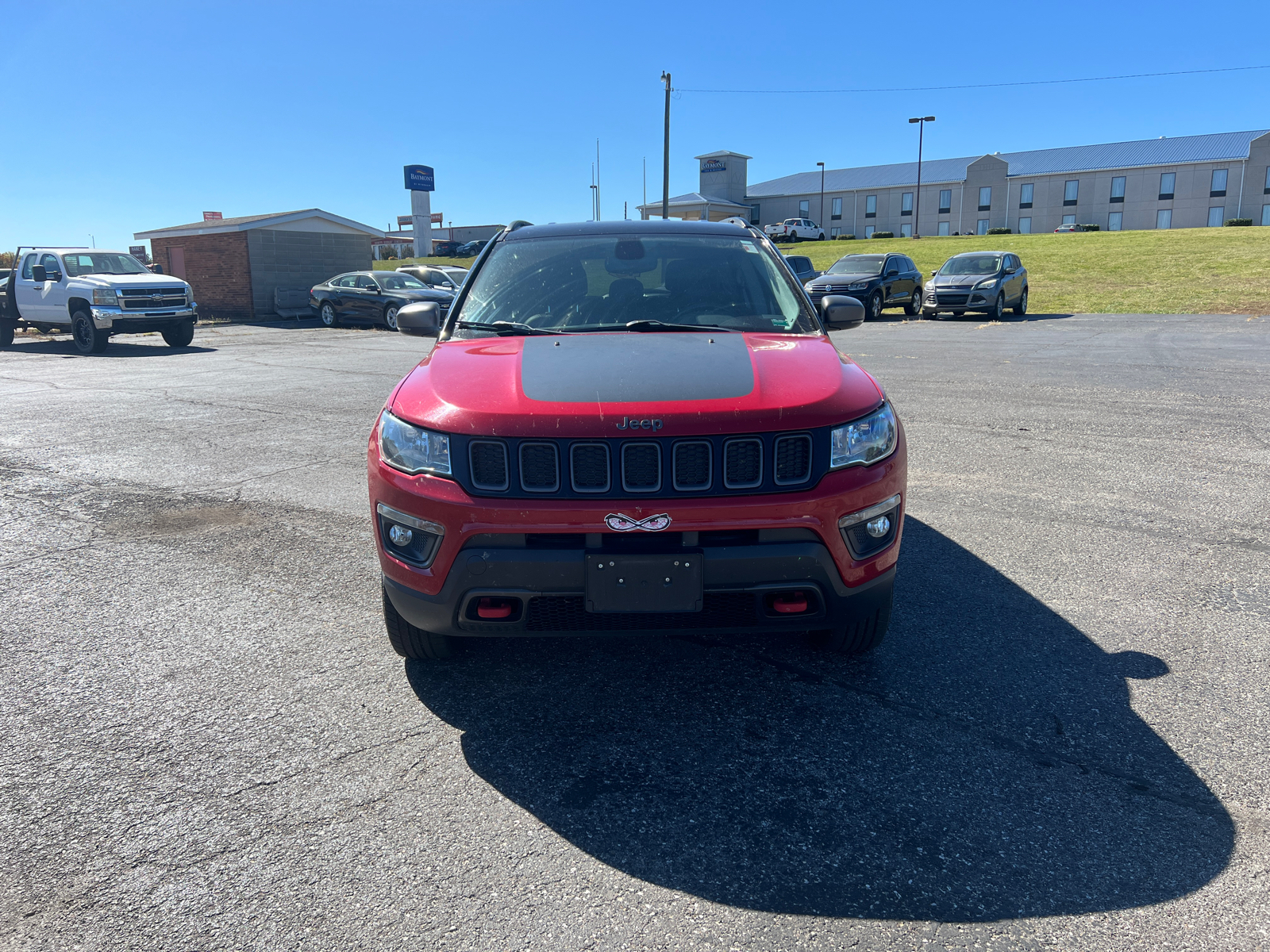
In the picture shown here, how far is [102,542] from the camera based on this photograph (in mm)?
5117

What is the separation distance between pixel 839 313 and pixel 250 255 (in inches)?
1088

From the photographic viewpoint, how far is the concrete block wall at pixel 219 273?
2833 centimetres

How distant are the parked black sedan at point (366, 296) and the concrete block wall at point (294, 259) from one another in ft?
12.2

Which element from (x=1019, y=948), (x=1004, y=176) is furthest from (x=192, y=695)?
(x=1004, y=176)

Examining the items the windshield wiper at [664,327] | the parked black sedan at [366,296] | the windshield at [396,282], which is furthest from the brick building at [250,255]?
the windshield wiper at [664,327]

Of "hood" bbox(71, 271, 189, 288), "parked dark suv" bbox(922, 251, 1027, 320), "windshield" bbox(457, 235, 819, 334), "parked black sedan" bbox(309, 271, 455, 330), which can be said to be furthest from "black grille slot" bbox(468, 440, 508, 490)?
"parked dark suv" bbox(922, 251, 1027, 320)

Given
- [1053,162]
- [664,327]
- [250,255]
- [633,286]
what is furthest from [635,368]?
[1053,162]

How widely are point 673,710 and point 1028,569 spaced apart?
2.33 metres

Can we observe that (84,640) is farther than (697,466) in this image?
Yes

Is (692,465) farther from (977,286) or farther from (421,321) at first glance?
(977,286)

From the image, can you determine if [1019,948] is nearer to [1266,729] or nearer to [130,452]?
[1266,729]

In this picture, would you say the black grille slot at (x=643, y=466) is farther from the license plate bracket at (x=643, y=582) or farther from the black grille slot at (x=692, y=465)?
the license plate bracket at (x=643, y=582)

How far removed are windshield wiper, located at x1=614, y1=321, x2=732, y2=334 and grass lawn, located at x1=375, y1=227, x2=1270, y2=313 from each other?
999 inches

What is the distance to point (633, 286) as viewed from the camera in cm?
414
